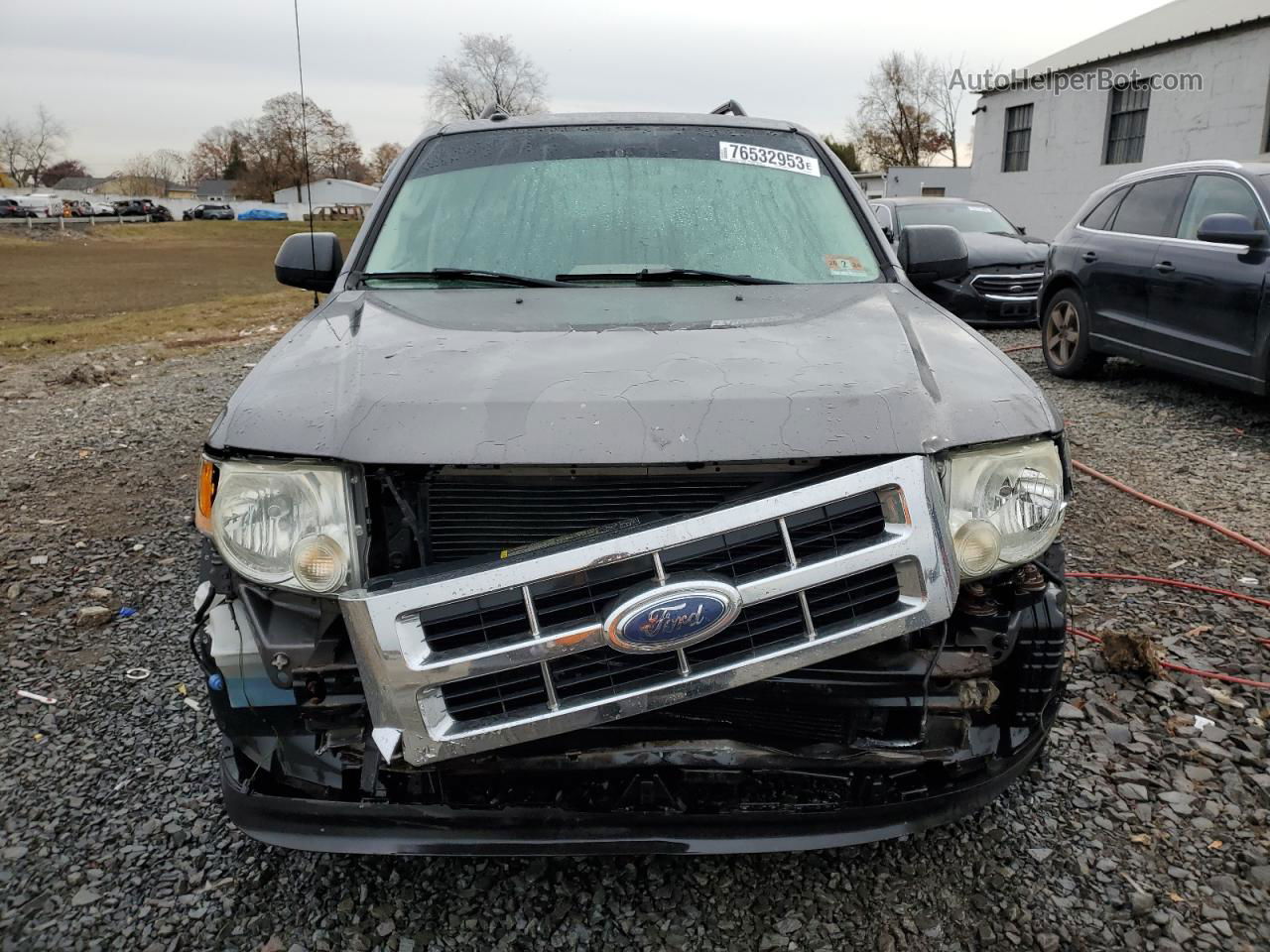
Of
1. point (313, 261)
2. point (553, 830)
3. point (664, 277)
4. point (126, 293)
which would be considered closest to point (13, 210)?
point (126, 293)

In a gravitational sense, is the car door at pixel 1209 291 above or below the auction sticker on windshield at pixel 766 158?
below

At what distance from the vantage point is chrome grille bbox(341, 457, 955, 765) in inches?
68.4

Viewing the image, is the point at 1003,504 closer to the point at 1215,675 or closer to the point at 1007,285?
the point at 1215,675

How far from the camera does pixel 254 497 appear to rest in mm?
1896

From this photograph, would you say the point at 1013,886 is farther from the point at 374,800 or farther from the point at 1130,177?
the point at 1130,177

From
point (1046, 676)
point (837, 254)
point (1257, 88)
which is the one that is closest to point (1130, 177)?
point (837, 254)

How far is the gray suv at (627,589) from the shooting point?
5.79 ft

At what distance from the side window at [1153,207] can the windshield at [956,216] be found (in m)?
3.83

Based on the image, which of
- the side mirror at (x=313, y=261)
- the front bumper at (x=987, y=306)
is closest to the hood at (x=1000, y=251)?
the front bumper at (x=987, y=306)

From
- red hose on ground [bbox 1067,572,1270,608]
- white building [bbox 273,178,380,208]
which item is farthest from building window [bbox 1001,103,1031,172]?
white building [bbox 273,178,380,208]

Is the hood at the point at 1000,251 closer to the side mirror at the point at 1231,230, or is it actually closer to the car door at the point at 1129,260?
the car door at the point at 1129,260

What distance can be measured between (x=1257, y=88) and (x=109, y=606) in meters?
19.4

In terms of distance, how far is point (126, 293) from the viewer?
22062mm

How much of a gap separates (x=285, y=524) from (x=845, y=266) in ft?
6.26
